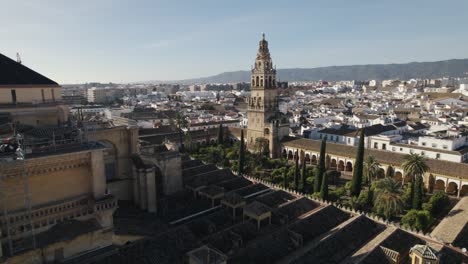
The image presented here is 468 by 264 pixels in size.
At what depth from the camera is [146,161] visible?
25469 millimetres

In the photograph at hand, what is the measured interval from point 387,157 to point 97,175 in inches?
1480

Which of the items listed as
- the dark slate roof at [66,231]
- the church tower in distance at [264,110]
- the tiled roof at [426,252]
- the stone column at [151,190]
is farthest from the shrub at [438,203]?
the dark slate roof at [66,231]

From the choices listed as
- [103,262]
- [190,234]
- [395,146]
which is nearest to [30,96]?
[103,262]

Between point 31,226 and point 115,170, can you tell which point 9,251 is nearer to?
point 31,226

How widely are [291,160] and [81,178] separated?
4006 cm

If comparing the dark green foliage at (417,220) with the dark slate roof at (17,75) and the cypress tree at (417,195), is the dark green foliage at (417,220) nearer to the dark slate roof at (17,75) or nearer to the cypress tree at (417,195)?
the cypress tree at (417,195)

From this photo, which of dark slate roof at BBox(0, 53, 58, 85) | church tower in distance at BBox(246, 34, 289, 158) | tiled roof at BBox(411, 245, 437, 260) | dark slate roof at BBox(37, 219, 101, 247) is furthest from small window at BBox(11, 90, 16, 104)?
church tower in distance at BBox(246, 34, 289, 158)

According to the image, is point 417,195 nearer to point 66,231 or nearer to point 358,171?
point 358,171

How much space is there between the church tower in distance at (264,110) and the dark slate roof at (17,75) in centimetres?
3441

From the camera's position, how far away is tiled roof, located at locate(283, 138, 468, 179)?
36219 millimetres

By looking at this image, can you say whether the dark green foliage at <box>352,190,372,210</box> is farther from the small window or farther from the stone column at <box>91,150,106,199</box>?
the small window

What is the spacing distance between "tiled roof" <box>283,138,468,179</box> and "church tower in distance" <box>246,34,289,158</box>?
2.65 meters

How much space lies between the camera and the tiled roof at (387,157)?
36.2 m

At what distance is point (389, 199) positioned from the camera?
26.9 m
